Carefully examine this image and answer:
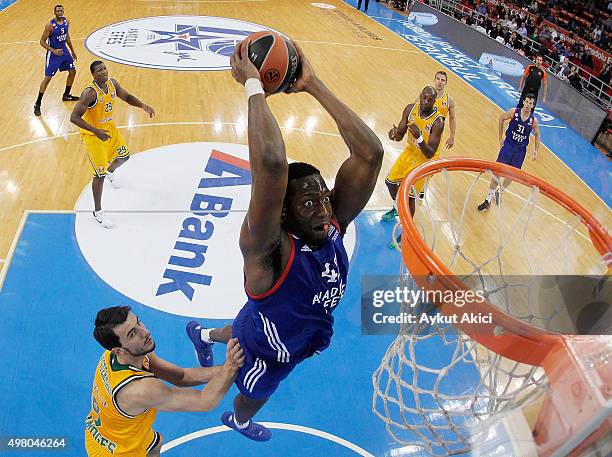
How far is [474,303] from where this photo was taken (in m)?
2.16

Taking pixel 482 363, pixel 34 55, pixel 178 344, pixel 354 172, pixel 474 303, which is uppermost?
pixel 354 172

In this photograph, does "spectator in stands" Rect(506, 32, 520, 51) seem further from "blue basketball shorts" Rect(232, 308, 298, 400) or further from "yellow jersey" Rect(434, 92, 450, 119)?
"blue basketball shorts" Rect(232, 308, 298, 400)

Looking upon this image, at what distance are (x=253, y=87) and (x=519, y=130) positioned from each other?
5163 mm

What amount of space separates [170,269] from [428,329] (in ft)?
9.28

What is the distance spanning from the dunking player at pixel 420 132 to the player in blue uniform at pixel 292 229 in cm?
311

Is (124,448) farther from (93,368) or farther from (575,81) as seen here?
(575,81)

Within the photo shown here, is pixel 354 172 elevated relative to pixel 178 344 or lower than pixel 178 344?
elevated

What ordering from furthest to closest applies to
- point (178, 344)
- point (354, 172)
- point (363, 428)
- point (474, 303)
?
point (178, 344) → point (363, 428) → point (354, 172) → point (474, 303)

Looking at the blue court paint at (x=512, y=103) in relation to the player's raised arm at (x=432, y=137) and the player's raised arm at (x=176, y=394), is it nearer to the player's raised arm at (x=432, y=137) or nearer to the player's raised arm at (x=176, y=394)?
the player's raised arm at (x=432, y=137)

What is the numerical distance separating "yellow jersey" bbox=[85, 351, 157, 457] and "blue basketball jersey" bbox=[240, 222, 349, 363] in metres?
0.65

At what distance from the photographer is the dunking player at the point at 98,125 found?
515cm

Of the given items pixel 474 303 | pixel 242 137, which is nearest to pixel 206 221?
pixel 242 137

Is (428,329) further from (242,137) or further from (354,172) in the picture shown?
(242,137)

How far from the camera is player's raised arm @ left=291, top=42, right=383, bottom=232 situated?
2252 millimetres
